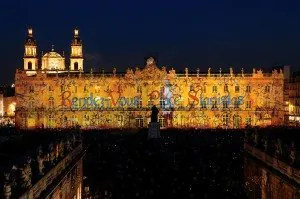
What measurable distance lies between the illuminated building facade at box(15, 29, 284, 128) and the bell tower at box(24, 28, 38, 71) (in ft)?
54.9

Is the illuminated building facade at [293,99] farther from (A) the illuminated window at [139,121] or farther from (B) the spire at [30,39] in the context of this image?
(B) the spire at [30,39]

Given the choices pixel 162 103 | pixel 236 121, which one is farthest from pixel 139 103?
pixel 236 121

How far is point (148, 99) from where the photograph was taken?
3332 inches

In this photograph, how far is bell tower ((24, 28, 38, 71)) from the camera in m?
101

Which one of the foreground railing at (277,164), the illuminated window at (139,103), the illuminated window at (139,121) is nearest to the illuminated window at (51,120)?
the illuminated window at (139,121)

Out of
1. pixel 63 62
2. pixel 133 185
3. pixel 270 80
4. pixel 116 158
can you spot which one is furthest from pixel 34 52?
pixel 133 185

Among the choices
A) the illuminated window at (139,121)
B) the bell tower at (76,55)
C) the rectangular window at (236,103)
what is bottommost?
the illuminated window at (139,121)

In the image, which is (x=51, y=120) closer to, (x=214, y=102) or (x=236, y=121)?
(x=214, y=102)

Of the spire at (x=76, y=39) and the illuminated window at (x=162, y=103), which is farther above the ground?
the spire at (x=76, y=39)

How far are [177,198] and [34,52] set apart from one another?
75.7 m

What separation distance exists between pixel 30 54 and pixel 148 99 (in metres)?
27.0

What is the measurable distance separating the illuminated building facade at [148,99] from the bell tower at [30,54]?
1674cm

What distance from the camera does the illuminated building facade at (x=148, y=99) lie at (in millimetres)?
82875

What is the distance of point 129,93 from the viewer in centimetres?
8469
